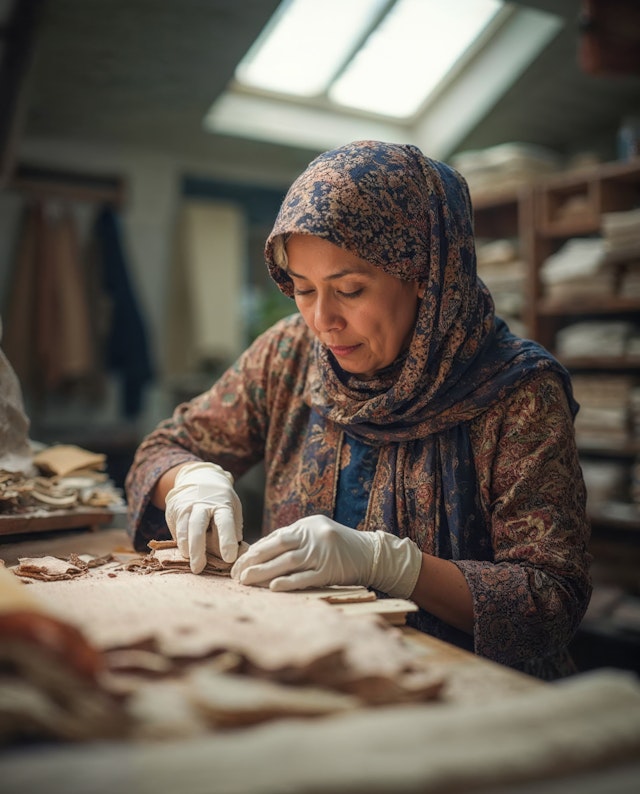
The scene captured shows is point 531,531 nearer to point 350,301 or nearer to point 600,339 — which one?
point 350,301

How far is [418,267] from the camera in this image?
1562 mm

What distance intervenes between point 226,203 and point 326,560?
4498mm

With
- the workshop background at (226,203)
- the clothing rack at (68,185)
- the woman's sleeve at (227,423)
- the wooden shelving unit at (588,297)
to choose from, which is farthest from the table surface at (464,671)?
the clothing rack at (68,185)

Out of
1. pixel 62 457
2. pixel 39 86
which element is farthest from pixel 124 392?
pixel 62 457

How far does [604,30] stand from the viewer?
2.89 meters

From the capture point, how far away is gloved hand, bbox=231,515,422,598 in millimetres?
1197

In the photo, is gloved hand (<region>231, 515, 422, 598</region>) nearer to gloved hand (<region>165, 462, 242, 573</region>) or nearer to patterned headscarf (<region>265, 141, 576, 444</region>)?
gloved hand (<region>165, 462, 242, 573</region>)

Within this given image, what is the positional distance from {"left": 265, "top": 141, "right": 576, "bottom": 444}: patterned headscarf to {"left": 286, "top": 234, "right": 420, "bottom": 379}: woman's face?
1.2 inches

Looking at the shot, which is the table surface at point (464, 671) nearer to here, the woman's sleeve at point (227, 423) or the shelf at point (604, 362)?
the woman's sleeve at point (227, 423)

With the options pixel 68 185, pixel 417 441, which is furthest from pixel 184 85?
pixel 417 441

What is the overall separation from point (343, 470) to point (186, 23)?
115 inches

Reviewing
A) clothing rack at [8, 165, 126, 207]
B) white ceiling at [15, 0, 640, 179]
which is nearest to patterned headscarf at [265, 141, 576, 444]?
white ceiling at [15, 0, 640, 179]

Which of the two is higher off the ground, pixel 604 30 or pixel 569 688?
pixel 604 30

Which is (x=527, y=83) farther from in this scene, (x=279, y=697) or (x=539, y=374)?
(x=279, y=697)
